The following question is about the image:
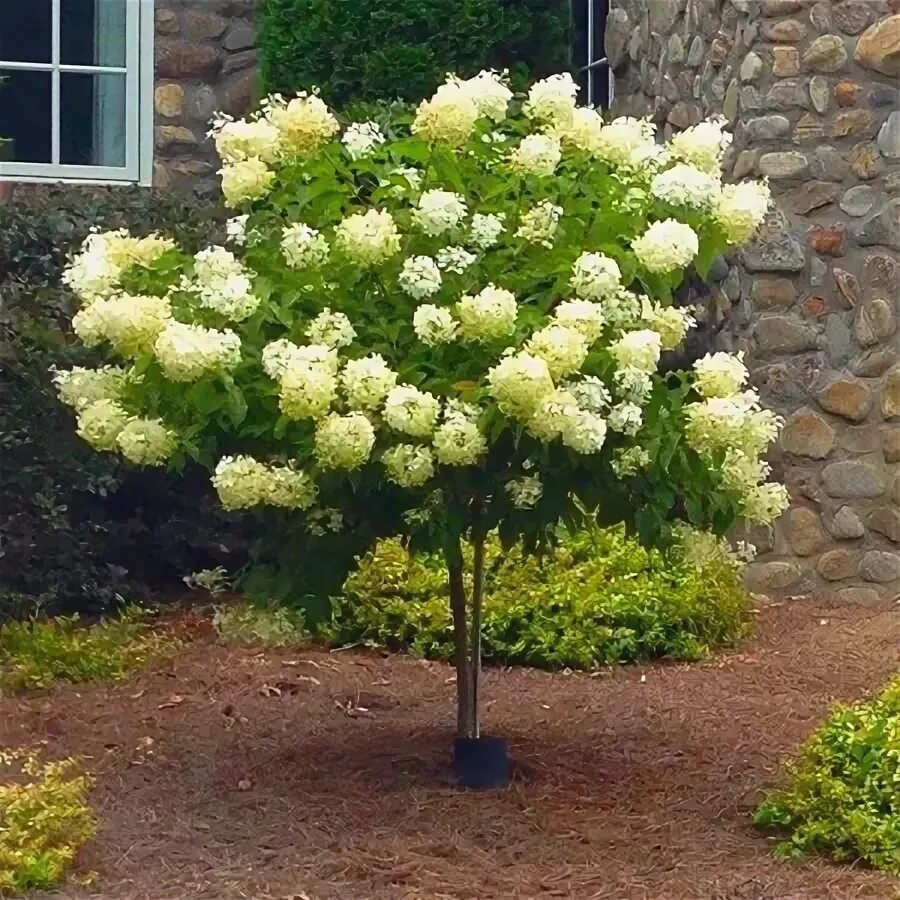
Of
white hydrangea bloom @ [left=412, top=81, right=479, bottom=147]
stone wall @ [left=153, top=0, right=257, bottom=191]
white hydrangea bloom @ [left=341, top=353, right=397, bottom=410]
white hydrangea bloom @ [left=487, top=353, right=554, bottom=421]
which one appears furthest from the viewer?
stone wall @ [left=153, top=0, right=257, bottom=191]

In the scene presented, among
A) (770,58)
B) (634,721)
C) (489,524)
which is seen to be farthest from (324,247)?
(770,58)

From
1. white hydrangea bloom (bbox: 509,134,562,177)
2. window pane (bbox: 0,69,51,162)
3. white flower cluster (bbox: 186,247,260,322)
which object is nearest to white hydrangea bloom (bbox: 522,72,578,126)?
white hydrangea bloom (bbox: 509,134,562,177)

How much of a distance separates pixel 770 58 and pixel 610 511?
3.55 metres

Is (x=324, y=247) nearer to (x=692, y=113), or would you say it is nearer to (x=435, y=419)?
(x=435, y=419)

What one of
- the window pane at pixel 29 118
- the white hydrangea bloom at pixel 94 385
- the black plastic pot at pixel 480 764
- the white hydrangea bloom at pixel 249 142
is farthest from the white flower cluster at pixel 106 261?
the window pane at pixel 29 118

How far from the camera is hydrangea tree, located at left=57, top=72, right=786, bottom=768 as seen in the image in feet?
12.1

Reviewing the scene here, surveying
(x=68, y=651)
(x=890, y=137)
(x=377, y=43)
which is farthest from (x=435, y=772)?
(x=377, y=43)

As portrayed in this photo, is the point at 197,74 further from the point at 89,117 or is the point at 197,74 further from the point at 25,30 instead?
the point at 25,30

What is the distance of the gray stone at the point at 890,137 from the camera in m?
6.77

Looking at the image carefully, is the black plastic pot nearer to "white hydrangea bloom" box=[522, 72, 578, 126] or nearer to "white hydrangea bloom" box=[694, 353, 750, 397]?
"white hydrangea bloom" box=[694, 353, 750, 397]

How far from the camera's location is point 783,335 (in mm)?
6945

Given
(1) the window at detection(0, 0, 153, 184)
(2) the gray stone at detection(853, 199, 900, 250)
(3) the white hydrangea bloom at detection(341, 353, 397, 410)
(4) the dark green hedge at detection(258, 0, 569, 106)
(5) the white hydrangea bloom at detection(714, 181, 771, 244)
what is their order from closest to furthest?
(3) the white hydrangea bloom at detection(341, 353, 397, 410), (5) the white hydrangea bloom at detection(714, 181, 771, 244), (2) the gray stone at detection(853, 199, 900, 250), (4) the dark green hedge at detection(258, 0, 569, 106), (1) the window at detection(0, 0, 153, 184)

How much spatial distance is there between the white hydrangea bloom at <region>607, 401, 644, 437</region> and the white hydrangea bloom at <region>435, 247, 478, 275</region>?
0.50 metres

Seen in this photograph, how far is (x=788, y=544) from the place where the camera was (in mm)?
7027
